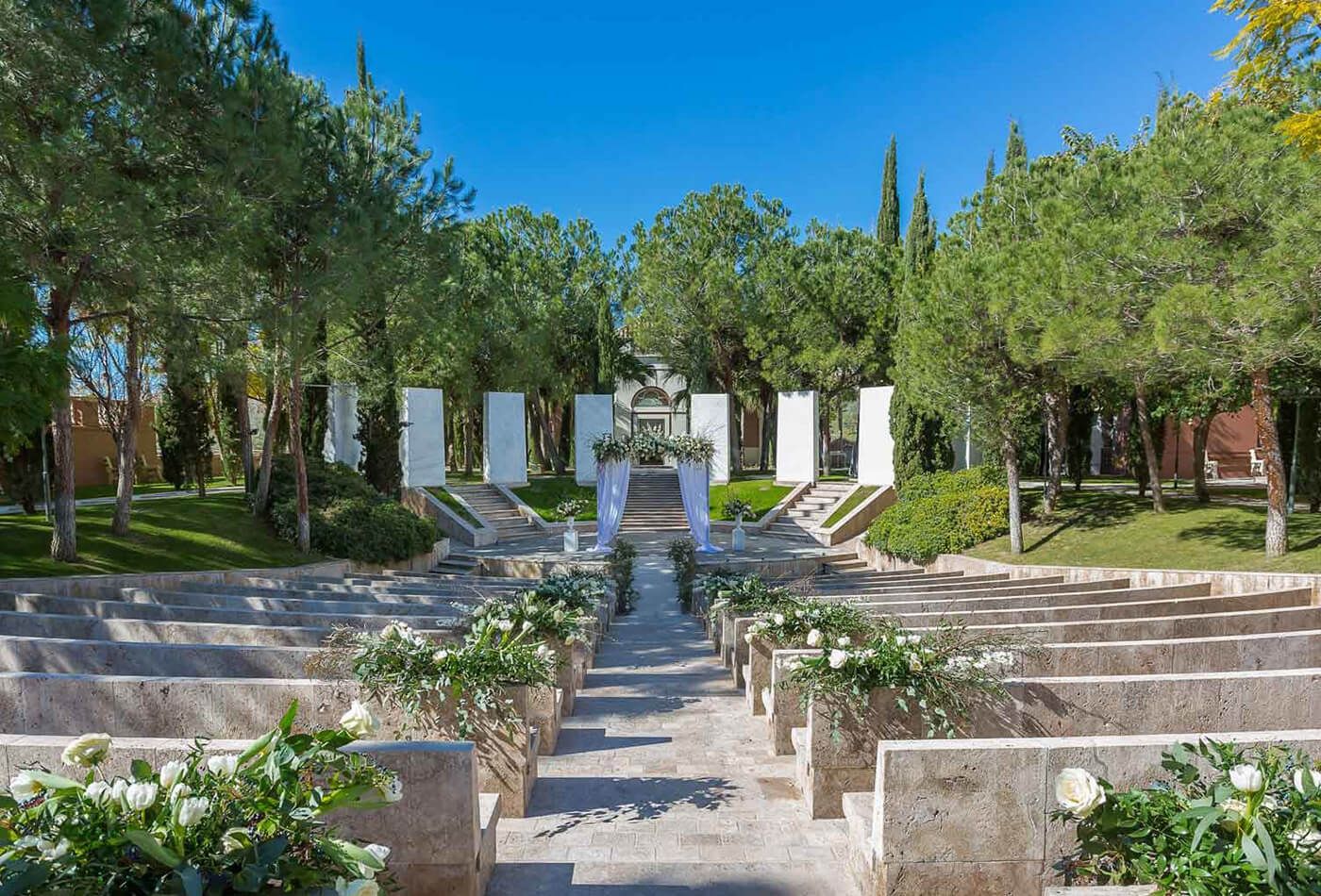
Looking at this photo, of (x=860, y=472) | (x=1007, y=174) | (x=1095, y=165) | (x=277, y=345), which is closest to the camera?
(x=1095, y=165)

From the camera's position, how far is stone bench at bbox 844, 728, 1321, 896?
253 cm

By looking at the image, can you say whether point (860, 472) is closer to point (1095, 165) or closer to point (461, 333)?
point (1095, 165)

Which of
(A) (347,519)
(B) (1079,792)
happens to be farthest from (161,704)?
(A) (347,519)

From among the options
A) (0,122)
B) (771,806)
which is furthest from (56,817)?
(0,122)

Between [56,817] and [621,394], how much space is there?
31.0 m

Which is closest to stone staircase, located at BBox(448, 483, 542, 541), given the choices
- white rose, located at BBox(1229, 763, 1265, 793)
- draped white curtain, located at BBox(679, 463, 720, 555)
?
draped white curtain, located at BBox(679, 463, 720, 555)

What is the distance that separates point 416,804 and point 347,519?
13477 mm

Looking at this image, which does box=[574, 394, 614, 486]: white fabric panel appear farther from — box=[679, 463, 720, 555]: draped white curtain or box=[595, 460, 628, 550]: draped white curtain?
box=[679, 463, 720, 555]: draped white curtain

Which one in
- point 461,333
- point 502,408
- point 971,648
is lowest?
point 971,648

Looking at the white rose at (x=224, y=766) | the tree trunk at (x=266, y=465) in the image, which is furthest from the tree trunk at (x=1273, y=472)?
the tree trunk at (x=266, y=465)

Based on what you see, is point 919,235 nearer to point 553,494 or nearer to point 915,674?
point 553,494

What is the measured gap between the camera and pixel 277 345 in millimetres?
12664

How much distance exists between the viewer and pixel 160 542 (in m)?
12.3

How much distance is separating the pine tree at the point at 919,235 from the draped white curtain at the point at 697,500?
7.98m
